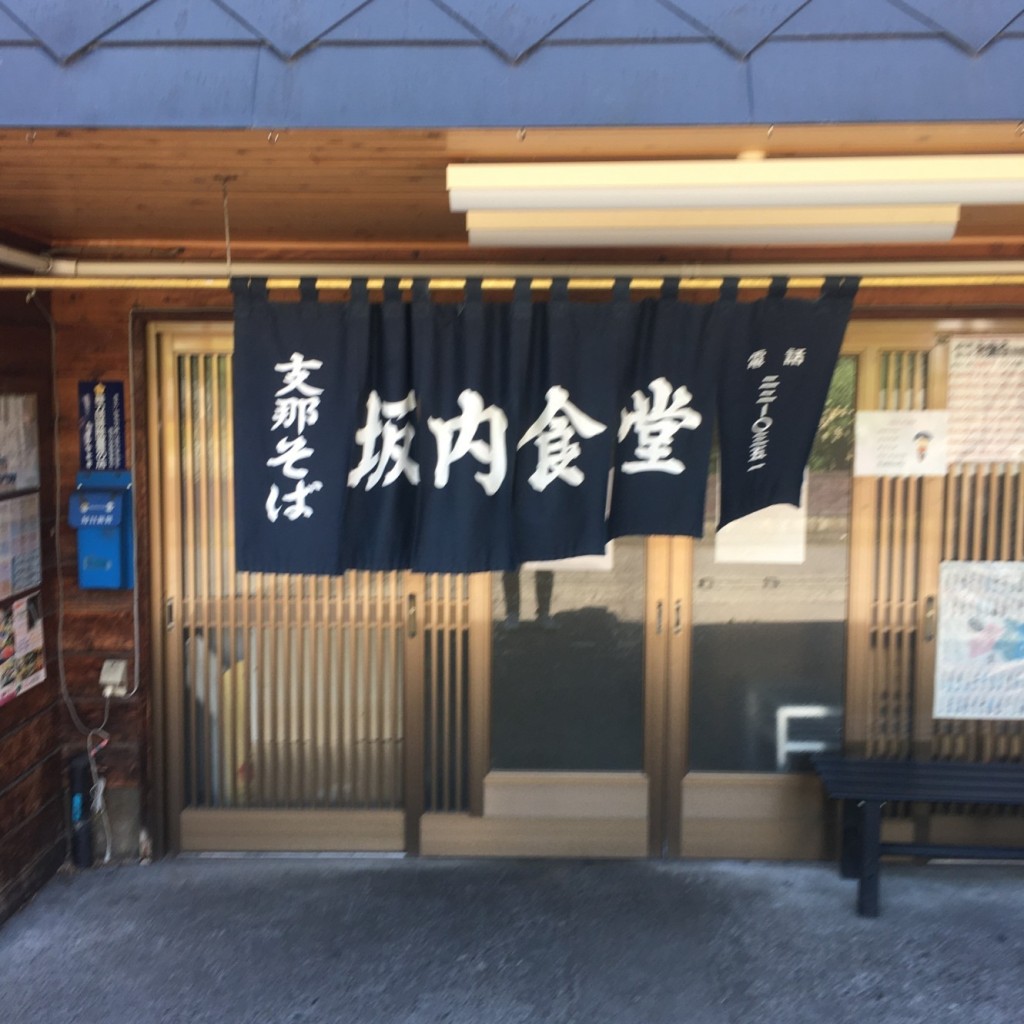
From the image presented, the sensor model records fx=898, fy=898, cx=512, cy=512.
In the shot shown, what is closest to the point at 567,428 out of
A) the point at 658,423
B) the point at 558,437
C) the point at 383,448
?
the point at 558,437

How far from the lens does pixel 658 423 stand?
4156 mm

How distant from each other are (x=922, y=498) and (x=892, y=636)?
2.77ft

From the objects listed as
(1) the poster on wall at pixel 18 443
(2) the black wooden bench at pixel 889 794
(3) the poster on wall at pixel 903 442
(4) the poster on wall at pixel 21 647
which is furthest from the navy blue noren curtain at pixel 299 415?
(2) the black wooden bench at pixel 889 794

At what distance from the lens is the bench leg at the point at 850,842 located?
17.2ft

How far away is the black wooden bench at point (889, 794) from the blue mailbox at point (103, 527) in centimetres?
421

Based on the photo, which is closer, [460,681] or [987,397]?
[987,397]

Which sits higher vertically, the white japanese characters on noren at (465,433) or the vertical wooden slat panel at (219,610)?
the white japanese characters on noren at (465,433)

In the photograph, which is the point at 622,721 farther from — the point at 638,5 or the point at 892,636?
the point at 638,5

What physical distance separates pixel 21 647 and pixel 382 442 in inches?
99.4

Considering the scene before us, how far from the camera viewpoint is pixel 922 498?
5.30 m

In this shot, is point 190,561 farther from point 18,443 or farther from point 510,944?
point 510,944

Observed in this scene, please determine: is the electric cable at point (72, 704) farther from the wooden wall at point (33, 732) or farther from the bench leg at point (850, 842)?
the bench leg at point (850, 842)

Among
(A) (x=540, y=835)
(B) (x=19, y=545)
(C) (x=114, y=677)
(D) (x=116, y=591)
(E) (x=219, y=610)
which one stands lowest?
(A) (x=540, y=835)

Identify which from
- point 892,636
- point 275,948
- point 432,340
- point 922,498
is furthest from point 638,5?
point 275,948
